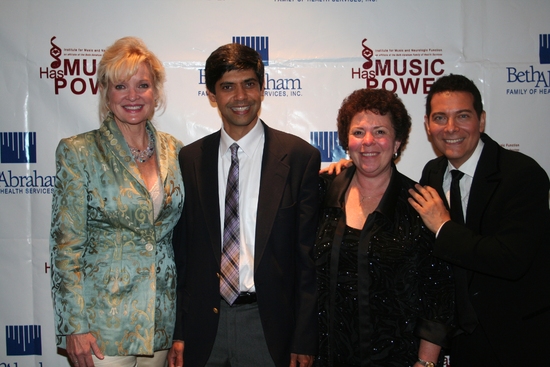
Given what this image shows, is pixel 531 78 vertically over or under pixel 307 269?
over

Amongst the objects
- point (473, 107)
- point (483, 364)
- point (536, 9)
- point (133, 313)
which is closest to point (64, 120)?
point (133, 313)

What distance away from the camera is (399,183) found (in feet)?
6.91

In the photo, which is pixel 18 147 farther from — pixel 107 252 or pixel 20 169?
pixel 107 252

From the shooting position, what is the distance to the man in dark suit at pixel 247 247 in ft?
6.68

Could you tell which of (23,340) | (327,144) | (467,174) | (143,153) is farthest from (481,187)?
(23,340)

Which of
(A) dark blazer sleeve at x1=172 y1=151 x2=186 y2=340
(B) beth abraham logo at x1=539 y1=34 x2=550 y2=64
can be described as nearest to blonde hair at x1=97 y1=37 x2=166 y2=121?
(A) dark blazer sleeve at x1=172 y1=151 x2=186 y2=340

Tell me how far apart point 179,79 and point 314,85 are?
0.98m

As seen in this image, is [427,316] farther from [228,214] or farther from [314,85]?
[314,85]

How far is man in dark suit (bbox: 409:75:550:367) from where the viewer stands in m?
1.94

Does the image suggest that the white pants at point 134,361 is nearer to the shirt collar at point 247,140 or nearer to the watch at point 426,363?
the shirt collar at point 247,140

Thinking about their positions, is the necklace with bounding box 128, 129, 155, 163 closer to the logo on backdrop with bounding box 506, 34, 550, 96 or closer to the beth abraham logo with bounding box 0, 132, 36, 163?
the beth abraham logo with bounding box 0, 132, 36, 163

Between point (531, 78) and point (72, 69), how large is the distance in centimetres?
331

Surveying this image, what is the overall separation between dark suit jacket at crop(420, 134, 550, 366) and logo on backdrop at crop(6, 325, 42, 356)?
2869 millimetres

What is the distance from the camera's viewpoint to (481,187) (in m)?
2.06
